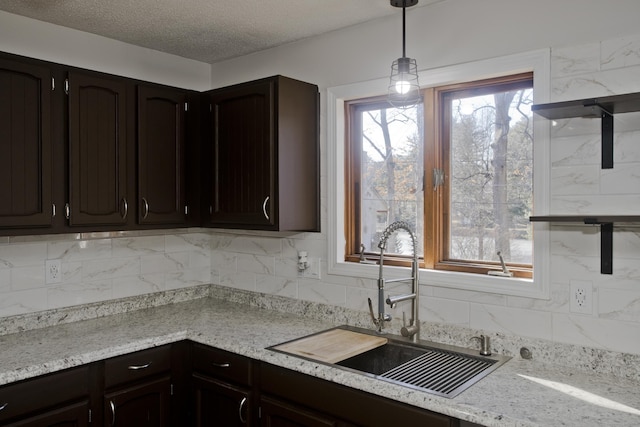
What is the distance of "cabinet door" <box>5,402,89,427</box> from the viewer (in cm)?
208

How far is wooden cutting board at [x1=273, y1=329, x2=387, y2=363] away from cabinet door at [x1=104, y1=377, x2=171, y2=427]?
0.67 metres

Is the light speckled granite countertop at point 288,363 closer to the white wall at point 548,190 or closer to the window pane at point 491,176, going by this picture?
the white wall at point 548,190

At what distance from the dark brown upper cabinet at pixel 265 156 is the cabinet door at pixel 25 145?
33.7 inches

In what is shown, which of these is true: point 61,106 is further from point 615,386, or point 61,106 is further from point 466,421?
point 615,386

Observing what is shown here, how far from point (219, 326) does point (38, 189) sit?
3.49ft

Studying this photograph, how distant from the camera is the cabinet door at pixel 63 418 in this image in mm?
2082

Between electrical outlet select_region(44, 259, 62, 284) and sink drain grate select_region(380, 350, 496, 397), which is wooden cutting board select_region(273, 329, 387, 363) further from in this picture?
electrical outlet select_region(44, 259, 62, 284)

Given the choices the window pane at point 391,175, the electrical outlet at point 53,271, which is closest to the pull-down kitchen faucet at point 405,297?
the window pane at point 391,175

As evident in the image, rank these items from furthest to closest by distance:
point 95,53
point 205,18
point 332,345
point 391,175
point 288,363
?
point 95,53 → point 391,175 → point 205,18 → point 332,345 → point 288,363

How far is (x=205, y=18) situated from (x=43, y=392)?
5.99ft

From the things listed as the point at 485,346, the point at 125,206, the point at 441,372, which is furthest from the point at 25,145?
the point at 485,346

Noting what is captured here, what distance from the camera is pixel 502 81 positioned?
91.0 inches

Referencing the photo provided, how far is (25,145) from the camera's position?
2373 mm

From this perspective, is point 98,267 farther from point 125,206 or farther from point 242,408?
point 242,408
